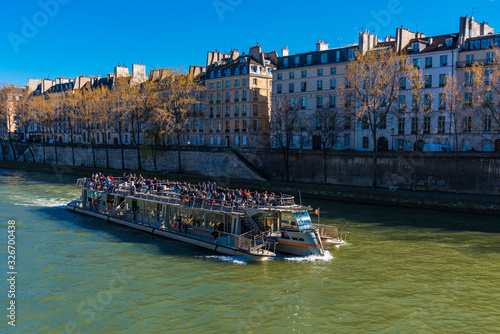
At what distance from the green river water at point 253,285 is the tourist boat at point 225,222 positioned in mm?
946

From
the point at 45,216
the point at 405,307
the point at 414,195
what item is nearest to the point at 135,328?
the point at 405,307

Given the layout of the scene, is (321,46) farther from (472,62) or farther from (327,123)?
(472,62)

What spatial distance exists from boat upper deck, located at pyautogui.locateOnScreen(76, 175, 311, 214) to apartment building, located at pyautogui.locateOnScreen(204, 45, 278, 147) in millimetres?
38119

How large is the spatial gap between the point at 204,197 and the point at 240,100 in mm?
49130

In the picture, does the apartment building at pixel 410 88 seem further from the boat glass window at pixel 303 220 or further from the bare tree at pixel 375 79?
the boat glass window at pixel 303 220

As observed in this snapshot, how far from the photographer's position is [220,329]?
16125 mm

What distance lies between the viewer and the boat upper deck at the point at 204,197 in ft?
87.1

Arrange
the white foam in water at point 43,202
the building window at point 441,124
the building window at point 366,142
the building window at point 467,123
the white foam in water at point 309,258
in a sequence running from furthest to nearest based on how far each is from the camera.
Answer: the building window at point 366,142 < the building window at point 441,124 < the building window at point 467,123 < the white foam in water at point 43,202 < the white foam in water at point 309,258

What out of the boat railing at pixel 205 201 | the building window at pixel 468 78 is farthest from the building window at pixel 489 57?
the boat railing at pixel 205 201

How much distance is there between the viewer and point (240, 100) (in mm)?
75938

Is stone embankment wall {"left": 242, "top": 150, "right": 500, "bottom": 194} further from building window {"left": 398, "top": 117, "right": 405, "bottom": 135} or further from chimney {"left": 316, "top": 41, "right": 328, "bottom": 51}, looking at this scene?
chimney {"left": 316, "top": 41, "right": 328, "bottom": 51}

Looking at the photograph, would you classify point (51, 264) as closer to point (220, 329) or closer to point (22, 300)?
point (22, 300)

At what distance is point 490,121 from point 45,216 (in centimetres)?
4735

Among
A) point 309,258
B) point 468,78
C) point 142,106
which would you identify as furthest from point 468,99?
point 142,106
